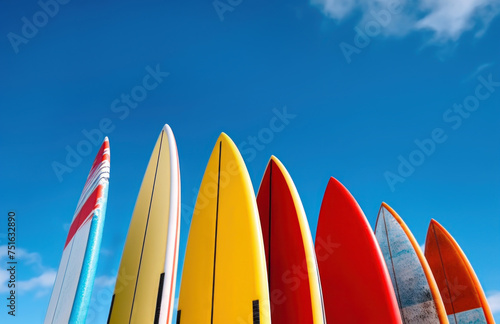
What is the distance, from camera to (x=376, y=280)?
3.98 meters

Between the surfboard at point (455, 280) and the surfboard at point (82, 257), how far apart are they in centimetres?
570

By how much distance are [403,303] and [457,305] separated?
66.1 inches

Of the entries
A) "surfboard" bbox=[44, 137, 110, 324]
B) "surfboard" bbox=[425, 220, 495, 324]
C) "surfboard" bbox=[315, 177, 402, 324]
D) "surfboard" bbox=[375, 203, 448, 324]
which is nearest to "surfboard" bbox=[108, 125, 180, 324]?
"surfboard" bbox=[44, 137, 110, 324]

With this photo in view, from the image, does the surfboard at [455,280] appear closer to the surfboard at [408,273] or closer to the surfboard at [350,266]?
the surfboard at [408,273]

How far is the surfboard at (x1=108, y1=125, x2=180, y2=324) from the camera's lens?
2980 millimetres

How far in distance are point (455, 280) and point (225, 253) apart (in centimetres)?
482

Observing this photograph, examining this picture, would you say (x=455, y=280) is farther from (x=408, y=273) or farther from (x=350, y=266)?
(x=350, y=266)

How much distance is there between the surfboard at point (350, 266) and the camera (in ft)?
12.8

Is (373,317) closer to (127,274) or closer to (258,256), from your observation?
(258,256)

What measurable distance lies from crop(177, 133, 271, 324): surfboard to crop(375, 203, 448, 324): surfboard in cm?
290

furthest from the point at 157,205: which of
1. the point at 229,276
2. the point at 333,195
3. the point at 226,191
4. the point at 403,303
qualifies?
the point at 403,303

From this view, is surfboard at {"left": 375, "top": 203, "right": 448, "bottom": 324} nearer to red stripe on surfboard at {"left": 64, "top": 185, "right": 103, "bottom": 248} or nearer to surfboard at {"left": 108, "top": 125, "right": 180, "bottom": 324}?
surfboard at {"left": 108, "top": 125, "right": 180, "bottom": 324}

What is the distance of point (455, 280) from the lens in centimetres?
626

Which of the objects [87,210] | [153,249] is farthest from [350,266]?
[87,210]
